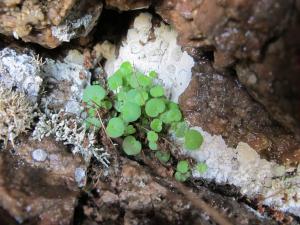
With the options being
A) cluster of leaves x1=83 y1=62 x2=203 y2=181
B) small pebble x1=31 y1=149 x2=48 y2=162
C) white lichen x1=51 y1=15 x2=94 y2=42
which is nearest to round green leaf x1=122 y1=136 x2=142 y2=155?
cluster of leaves x1=83 y1=62 x2=203 y2=181

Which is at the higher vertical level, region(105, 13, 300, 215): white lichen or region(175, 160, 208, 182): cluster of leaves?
region(105, 13, 300, 215): white lichen

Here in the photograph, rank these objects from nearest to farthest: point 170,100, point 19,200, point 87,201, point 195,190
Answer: point 19,200, point 87,201, point 195,190, point 170,100

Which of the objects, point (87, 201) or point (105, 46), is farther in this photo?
point (105, 46)

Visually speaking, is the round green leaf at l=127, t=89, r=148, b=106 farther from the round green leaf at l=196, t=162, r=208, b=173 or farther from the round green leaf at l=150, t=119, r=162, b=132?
the round green leaf at l=196, t=162, r=208, b=173

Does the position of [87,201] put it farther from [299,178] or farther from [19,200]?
[299,178]

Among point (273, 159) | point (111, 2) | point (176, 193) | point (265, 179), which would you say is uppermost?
point (111, 2)

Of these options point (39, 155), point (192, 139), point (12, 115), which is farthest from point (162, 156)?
point (12, 115)

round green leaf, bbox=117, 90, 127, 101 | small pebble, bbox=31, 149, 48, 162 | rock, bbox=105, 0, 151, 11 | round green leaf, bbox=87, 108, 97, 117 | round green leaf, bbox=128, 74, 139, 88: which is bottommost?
small pebble, bbox=31, 149, 48, 162

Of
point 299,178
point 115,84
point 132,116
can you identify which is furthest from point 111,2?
point 299,178

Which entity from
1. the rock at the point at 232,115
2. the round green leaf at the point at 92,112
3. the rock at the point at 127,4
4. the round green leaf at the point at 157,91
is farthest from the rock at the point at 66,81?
the rock at the point at 232,115
